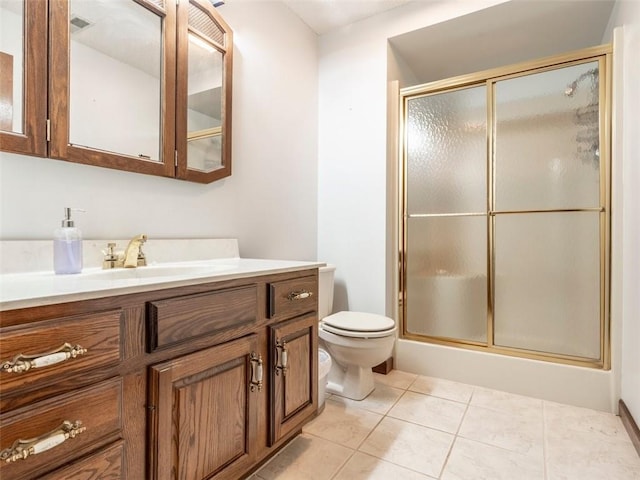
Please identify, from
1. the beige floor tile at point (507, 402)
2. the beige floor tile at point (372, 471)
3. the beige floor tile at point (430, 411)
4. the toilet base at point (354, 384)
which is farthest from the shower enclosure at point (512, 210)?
the beige floor tile at point (372, 471)

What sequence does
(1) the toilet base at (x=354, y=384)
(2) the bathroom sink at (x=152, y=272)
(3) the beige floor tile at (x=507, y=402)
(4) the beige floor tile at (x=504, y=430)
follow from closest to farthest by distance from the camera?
(2) the bathroom sink at (x=152, y=272), (4) the beige floor tile at (x=504, y=430), (3) the beige floor tile at (x=507, y=402), (1) the toilet base at (x=354, y=384)

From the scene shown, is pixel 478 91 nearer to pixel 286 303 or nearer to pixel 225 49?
pixel 225 49

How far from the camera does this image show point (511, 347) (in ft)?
6.88

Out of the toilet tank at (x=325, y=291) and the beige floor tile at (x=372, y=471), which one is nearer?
the beige floor tile at (x=372, y=471)

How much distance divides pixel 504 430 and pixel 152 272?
1.73m

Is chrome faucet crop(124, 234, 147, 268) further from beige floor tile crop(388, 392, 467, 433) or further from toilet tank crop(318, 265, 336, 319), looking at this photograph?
beige floor tile crop(388, 392, 467, 433)

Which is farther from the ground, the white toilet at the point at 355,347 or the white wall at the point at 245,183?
the white wall at the point at 245,183

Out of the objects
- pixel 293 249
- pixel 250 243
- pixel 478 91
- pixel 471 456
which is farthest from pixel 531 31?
pixel 471 456

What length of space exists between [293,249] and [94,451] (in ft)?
5.50

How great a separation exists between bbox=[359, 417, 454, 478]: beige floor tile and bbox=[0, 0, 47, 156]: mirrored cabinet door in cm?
169

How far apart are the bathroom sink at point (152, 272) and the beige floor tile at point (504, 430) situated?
136 centimetres

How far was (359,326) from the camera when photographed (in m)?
1.90

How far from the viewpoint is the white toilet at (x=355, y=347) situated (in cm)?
185

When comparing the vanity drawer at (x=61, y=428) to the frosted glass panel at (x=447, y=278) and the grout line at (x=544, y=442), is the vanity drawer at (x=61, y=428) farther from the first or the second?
the frosted glass panel at (x=447, y=278)
